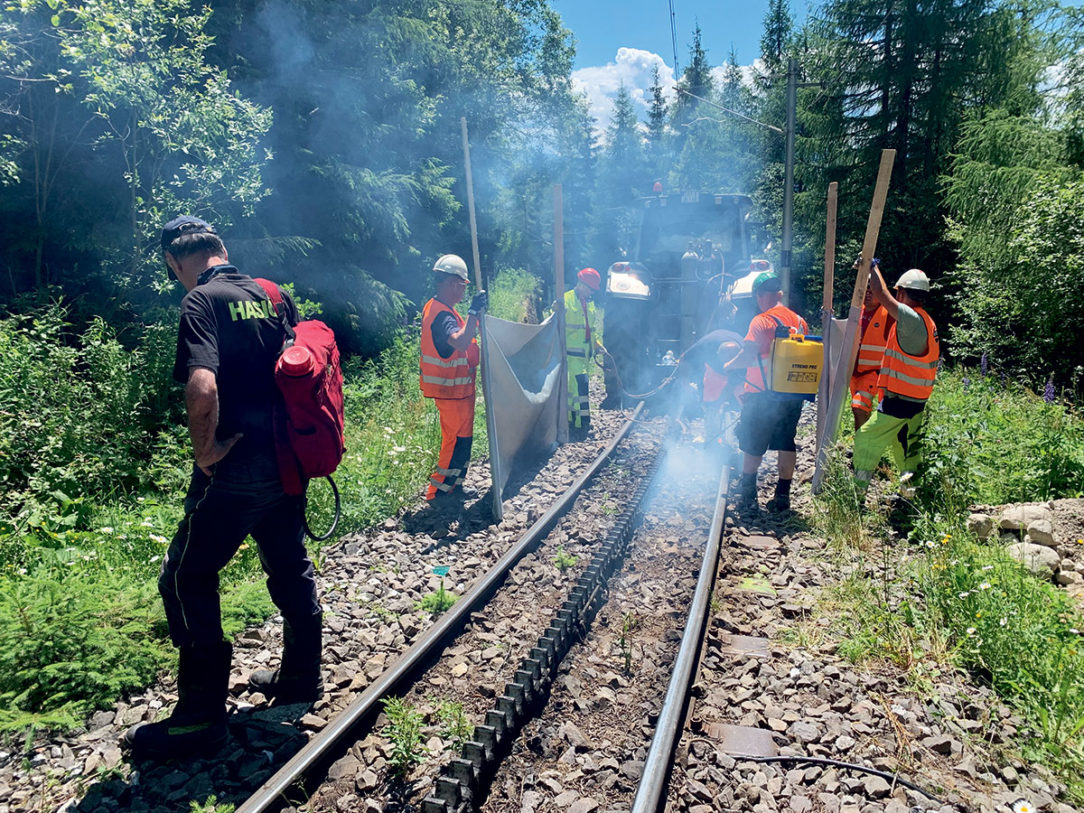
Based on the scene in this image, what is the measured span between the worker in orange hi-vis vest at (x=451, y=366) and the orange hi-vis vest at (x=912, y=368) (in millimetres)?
3457

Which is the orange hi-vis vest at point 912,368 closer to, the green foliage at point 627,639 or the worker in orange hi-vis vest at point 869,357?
the worker in orange hi-vis vest at point 869,357

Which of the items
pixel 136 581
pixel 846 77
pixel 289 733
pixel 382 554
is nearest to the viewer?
pixel 289 733

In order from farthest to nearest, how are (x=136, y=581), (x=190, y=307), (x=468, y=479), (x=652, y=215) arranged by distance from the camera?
(x=652, y=215)
(x=468, y=479)
(x=136, y=581)
(x=190, y=307)

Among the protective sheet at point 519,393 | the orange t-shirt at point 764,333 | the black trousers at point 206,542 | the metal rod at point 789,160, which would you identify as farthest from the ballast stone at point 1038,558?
the metal rod at point 789,160

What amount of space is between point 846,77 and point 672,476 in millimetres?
18422

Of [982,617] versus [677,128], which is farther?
Answer: [677,128]

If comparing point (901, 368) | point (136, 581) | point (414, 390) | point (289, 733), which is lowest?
point (289, 733)

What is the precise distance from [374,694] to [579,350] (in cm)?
661

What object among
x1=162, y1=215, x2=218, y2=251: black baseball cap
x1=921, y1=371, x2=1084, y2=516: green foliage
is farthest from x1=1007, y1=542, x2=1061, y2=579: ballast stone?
x1=162, y1=215, x2=218, y2=251: black baseball cap

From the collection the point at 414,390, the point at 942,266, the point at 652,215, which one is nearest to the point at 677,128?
the point at 942,266

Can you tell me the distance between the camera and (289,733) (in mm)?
3316

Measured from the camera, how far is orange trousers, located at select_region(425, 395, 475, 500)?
6.30m

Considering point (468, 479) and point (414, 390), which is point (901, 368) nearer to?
point (468, 479)

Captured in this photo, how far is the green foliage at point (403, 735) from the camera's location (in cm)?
303
